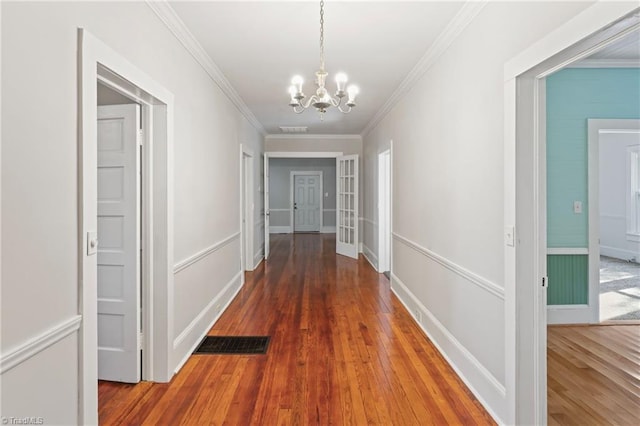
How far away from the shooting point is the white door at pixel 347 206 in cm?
726

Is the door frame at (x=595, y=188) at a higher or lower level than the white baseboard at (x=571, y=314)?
higher

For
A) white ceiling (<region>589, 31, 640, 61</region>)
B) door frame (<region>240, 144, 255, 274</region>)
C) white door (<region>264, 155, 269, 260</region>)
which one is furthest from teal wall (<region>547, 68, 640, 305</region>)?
white door (<region>264, 155, 269, 260</region>)

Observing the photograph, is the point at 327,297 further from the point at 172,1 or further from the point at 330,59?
the point at 172,1

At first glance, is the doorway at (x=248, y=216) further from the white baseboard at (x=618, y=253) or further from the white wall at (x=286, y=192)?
the white baseboard at (x=618, y=253)

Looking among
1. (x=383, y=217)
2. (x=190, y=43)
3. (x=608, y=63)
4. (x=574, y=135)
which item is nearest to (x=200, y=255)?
(x=190, y=43)

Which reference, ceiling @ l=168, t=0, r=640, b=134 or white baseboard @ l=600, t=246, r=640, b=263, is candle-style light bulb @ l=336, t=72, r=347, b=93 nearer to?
ceiling @ l=168, t=0, r=640, b=134

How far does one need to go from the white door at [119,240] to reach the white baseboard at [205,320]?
37 centimetres

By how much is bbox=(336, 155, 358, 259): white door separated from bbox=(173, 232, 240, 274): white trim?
10.9ft

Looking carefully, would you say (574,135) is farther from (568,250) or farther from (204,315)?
(204,315)

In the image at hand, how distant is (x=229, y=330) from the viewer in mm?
3510

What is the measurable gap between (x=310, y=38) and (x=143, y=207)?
1.87m

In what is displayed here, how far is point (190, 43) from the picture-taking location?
2.87 metres

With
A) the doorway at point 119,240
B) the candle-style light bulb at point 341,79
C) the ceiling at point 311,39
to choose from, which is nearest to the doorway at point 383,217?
the ceiling at point 311,39

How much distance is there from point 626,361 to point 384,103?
3782mm
